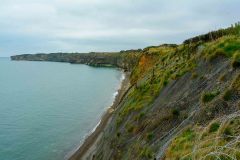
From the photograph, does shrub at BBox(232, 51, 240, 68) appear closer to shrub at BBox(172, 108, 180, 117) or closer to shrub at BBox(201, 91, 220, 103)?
shrub at BBox(201, 91, 220, 103)

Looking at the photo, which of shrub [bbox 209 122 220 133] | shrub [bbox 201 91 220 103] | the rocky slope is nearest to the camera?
shrub [bbox 209 122 220 133]

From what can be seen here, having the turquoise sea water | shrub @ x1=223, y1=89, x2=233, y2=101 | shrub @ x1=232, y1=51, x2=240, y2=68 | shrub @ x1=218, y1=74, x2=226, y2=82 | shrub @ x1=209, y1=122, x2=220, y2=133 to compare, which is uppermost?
shrub @ x1=232, y1=51, x2=240, y2=68

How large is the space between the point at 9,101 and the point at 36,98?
8.32 meters

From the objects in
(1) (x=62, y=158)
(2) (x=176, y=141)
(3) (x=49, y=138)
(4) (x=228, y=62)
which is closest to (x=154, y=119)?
(4) (x=228, y=62)

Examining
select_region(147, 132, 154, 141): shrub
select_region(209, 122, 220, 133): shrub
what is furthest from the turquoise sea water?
select_region(209, 122, 220, 133): shrub

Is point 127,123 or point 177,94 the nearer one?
point 177,94

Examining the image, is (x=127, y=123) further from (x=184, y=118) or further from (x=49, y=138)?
(x=49, y=138)

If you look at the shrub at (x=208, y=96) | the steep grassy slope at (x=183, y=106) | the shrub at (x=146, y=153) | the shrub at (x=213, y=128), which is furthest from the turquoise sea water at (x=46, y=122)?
the shrub at (x=213, y=128)

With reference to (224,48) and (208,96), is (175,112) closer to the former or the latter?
(208,96)

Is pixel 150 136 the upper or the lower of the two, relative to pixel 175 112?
lower

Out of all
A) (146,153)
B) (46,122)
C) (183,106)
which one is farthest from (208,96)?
(46,122)

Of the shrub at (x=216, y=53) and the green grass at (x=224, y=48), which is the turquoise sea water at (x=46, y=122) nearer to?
the green grass at (x=224, y=48)

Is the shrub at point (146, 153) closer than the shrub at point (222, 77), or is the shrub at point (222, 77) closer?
the shrub at point (146, 153)

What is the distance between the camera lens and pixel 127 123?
29281mm
